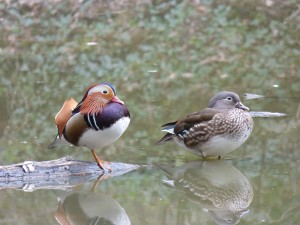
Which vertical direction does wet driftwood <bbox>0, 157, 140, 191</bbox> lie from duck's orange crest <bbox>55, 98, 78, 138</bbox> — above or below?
below

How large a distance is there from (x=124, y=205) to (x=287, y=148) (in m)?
1.93

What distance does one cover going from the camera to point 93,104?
6.15 m

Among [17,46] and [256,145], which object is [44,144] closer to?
[256,145]

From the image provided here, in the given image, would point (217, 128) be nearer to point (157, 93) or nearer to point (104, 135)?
point (104, 135)

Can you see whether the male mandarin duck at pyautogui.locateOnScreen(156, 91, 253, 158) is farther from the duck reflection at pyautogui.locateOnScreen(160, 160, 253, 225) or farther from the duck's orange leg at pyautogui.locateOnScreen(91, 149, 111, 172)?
the duck's orange leg at pyautogui.locateOnScreen(91, 149, 111, 172)

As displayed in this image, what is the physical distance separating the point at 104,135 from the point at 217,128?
108cm

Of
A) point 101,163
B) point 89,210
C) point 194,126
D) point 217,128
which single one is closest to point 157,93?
point 194,126

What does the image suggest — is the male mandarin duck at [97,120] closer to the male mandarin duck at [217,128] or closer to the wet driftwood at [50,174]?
the wet driftwood at [50,174]

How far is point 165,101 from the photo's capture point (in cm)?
857

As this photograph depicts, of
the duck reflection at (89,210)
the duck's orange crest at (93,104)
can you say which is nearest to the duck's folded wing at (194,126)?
the duck's orange crest at (93,104)

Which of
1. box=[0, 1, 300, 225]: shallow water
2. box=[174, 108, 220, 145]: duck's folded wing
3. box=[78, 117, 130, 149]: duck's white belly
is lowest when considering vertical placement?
box=[0, 1, 300, 225]: shallow water

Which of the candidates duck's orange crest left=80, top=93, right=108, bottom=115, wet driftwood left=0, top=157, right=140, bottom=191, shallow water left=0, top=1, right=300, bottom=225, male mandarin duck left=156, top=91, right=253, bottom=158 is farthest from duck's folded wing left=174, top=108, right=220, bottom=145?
duck's orange crest left=80, top=93, right=108, bottom=115

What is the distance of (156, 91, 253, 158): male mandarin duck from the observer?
663cm

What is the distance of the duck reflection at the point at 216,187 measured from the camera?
5624mm
